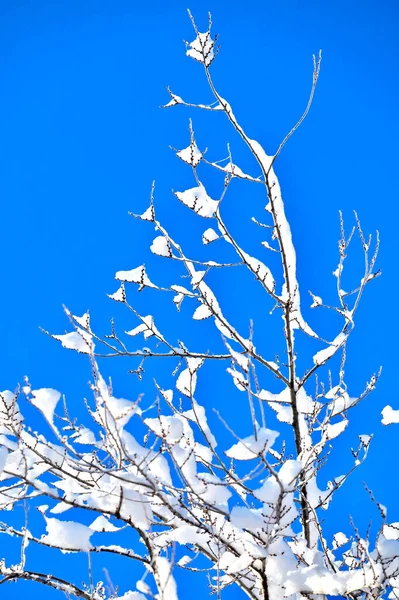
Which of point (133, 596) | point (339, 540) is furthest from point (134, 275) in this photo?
point (339, 540)

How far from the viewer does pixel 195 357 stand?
10.5 feet

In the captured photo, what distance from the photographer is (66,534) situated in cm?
192

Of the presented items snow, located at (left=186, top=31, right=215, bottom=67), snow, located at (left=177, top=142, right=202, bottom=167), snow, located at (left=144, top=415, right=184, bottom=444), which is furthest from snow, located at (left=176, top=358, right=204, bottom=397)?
snow, located at (left=186, top=31, right=215, bottom=67)

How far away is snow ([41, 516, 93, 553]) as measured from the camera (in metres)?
1.92

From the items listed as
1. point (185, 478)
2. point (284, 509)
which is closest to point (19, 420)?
point (185, 478)

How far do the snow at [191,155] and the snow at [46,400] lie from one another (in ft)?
4.50

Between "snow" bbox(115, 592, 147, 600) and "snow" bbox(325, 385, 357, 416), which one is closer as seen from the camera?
"snow" bbox(115, 592, 147, 600)

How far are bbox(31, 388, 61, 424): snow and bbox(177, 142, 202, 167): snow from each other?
4.50 ft

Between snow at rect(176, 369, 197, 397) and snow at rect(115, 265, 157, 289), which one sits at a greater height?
snow at rect(115, 265, 157, 289)

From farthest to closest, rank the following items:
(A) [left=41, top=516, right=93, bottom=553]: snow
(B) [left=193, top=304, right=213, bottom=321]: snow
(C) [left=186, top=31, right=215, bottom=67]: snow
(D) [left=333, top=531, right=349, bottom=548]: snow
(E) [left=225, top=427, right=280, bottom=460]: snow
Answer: (D) [left=333, top=531, right=349, bottom=548]: snow < (B) [left=193, top=304, right=213, bottom=321]: snow < (C) [left=186, top=31, right=215, bottom=67]: snow < (A) [left=41, top=516, right=93, bottom=553]: snow < (E) [left=225, top=427, right=280, bottom=460]: snow

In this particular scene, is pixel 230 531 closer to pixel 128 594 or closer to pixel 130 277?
pixel 128 594

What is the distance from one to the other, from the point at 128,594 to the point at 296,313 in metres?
1.72

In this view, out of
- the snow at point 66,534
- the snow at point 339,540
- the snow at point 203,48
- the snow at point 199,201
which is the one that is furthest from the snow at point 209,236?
the snow at point 339,540

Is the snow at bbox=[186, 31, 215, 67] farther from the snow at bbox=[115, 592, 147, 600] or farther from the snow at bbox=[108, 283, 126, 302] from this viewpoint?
the snow at bbox=[115, 592, 147, 600]
